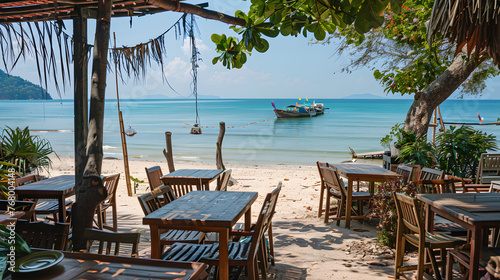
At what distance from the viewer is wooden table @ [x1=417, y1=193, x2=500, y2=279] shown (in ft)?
8.26

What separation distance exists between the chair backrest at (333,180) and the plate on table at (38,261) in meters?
3.80

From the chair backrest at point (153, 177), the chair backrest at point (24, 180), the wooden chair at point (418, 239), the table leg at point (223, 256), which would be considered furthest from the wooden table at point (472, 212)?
the chair backrest at point (24, 180)

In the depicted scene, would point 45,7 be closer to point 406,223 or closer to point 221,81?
point 406,223

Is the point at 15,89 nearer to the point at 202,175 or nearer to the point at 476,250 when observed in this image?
the point at 202,175

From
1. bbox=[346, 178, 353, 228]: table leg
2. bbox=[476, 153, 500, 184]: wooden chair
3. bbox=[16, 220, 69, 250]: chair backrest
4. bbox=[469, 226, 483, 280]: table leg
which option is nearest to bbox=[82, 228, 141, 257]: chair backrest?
bbox=[16, 220, 69, 250]: chair backrest

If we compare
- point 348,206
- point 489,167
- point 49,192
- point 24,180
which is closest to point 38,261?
point 49,192

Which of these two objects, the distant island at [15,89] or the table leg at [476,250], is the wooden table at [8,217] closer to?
the distant island at [15,89]

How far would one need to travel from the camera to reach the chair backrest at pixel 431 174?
14.4ft

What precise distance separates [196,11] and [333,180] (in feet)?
9.25

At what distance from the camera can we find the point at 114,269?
1.71 m

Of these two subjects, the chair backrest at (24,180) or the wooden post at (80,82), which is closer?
the wooden post at (80,82)

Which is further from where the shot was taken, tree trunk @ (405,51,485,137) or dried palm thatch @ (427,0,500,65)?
tree trunk @ (405,51,485,137)

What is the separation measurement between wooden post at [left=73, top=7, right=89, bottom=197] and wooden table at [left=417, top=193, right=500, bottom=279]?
292 cm

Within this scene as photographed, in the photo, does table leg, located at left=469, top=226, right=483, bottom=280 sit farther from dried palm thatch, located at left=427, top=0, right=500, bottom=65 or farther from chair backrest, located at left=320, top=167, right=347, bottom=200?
chair backrest, located at left=320, top=167, right=347, bottom=200
